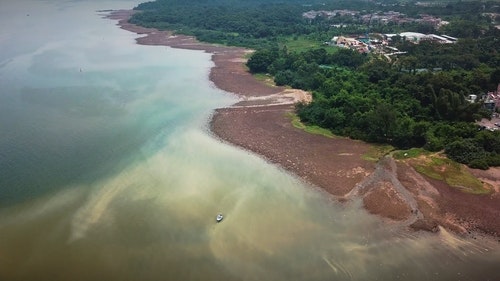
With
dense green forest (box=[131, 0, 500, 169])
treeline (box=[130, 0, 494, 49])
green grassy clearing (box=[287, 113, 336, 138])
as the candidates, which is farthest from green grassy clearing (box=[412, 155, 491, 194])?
treeline (box=[130, 0, 494, 49])

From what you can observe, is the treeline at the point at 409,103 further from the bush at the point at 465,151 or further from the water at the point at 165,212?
the water at the point at 165,212

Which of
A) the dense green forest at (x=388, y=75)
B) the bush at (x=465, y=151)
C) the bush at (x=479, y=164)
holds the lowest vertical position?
the bush at (x=479, y=164)

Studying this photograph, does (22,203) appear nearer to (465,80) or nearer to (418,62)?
(465,80)

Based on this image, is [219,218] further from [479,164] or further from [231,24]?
[231,24]

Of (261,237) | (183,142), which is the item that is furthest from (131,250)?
(183,142)

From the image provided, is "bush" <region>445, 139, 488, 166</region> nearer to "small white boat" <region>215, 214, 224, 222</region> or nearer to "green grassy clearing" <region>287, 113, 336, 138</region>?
"green grassy clearing" <region>287, 113, 336, 138</region>

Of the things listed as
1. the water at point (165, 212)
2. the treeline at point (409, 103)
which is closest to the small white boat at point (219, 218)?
the water at point (165, 212)
